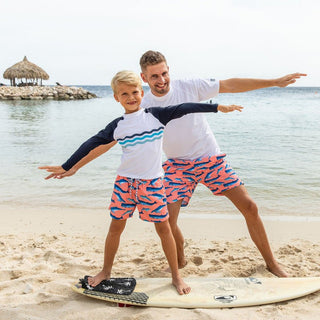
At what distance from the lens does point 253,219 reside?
11.7 feet

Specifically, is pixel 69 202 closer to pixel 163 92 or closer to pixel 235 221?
pixel 235 221

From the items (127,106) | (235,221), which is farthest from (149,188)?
(235,221)

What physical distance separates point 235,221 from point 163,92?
3.01 metres

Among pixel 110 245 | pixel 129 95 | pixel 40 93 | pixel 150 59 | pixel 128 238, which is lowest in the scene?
pixel 128 238

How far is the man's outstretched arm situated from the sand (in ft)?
5.92

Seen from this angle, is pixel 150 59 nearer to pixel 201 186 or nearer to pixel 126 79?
pixel 126 79

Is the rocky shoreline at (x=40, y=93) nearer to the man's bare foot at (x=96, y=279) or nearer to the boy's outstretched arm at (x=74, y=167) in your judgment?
the boy's outstretched arm at (x=74, y=167)

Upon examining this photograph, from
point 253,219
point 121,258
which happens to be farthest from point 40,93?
point 253,219

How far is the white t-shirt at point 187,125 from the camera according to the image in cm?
348

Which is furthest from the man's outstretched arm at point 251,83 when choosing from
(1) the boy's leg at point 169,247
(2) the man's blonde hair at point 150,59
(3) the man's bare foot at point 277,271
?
(3) the man's bare foot at point 277,271

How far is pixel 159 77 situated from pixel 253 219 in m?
1.58

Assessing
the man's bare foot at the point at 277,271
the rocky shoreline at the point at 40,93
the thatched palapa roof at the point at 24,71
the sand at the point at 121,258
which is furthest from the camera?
the thatched palapa roof at the point at 24,71

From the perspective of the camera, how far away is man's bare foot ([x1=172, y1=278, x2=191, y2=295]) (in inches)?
128

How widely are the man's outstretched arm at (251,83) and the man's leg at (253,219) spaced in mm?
922
